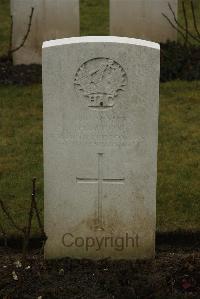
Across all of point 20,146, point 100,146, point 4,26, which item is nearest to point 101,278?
point 100,146

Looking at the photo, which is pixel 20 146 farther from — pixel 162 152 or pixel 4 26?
pixel 4 26

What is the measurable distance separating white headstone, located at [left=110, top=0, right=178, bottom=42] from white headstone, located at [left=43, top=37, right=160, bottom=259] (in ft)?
15.8

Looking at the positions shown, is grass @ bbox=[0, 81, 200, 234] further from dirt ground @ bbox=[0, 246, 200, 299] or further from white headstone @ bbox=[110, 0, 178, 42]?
white headstone @ bbox=[110, 0, 178, 42]

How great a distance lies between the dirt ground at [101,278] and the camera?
5.02 m

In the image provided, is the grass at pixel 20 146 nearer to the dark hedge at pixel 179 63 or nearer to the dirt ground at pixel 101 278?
the dirt ground at pixel 101 278

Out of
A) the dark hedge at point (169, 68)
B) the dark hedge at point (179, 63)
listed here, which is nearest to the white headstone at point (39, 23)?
the dark hedge at point (169, 68)

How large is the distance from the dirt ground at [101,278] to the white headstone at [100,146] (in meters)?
0.12

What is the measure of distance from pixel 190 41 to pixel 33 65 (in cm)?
209

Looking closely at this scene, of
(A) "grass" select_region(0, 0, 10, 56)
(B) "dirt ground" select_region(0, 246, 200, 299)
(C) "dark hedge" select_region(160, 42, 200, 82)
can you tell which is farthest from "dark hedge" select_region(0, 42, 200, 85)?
(B) "dirt ground" select_region(0, 246, 200, 299)

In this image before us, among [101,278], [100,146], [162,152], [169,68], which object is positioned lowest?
[101,278]

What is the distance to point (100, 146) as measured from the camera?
17.1 feet

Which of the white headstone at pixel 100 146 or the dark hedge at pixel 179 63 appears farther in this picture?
the dark hedge at pixel 179 63

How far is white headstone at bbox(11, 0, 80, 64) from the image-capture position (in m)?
9.54

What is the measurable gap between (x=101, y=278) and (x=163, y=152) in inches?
96.3
